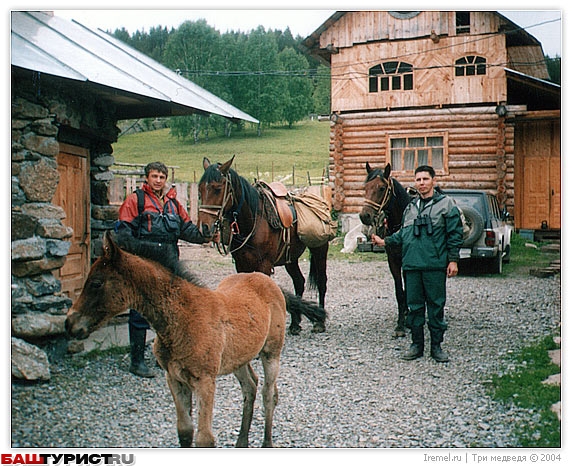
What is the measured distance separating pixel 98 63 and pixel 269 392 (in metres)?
3.20

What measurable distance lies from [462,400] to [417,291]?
1336mm

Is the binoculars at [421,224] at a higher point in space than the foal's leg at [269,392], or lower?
higher

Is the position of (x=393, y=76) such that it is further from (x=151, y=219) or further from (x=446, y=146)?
(x=151, y=219)

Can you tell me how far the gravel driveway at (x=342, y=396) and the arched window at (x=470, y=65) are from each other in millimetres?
3077

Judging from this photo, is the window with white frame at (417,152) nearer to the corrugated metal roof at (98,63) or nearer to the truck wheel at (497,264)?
the truck wheel at (497,264)

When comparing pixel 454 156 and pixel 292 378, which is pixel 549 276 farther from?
pixel 454 156

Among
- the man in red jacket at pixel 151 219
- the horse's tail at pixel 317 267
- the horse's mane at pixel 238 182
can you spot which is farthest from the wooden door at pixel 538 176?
the man in red jacket at pixel 151 219

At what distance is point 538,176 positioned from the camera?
7.62 m

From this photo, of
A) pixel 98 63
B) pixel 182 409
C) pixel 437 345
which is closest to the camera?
pixel 182 409

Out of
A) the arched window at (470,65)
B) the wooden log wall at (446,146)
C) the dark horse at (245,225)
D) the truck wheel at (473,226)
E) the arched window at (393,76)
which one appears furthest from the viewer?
the wooden log wall at (446,146)

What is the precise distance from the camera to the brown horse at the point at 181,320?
115 inches

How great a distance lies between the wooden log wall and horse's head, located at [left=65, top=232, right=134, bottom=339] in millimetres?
4605

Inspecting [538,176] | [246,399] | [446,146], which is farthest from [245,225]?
[446,146]

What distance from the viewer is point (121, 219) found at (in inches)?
182
